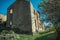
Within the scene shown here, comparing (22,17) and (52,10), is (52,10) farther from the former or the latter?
(22,17)

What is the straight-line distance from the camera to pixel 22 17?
128 ft

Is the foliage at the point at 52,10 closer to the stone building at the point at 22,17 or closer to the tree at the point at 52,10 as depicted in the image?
the tree at the point at 52,10

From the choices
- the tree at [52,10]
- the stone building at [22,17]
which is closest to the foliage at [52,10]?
the tree at [52,10]

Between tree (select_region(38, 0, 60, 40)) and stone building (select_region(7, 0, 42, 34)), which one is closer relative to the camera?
tree (select_region(38, 0, 60, 40))

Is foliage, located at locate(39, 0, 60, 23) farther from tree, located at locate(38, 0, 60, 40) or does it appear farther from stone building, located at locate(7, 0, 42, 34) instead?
stone building, located at locate(7, 0, 42, 34)

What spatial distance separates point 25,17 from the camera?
3856 centimetres

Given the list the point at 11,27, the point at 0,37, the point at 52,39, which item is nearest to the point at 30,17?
the point at 11,27

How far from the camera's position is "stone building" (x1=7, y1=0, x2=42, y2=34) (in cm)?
3756

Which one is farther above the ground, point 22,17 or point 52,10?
point 52,10

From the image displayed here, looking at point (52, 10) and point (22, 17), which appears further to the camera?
point (22, 17)

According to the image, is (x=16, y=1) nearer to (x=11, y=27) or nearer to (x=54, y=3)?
(x=11, y=27)

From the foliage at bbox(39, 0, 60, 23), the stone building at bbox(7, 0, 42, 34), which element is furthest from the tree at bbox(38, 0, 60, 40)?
the stone building at bbox(7, 0, 42, 34)

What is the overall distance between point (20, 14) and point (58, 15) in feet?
58.3

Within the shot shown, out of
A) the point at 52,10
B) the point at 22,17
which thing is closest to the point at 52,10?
the point at 52,10
